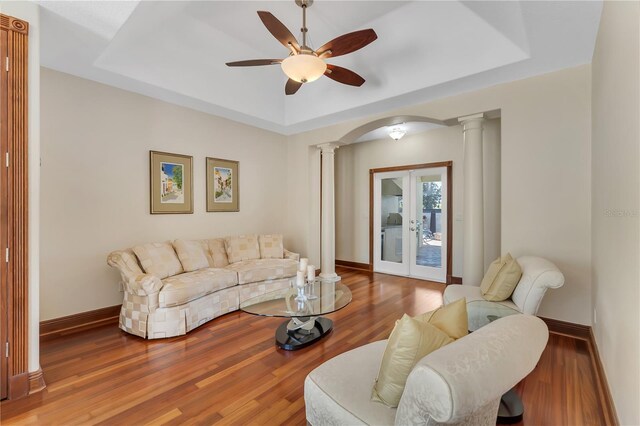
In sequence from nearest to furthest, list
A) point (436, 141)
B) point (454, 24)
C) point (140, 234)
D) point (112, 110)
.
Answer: point (454, 24) < point (112, 110) < point (140, 234) < point (436, 141)

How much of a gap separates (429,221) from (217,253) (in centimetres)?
376

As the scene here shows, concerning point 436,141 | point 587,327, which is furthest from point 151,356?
point 436,141

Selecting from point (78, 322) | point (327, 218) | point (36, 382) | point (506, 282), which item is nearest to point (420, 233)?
Answer: point (327, 218)

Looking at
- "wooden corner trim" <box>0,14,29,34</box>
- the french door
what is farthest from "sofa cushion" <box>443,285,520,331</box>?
"wooden corner trim" <box>0,14,29,34</box>

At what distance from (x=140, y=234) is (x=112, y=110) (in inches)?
58.9

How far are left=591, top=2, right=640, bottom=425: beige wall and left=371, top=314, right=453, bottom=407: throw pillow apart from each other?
902 mm

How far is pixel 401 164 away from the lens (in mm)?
5754

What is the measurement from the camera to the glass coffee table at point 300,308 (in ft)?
8.33

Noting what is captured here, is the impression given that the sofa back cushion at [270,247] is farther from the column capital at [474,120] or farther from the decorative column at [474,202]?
the column capital at [474,120]

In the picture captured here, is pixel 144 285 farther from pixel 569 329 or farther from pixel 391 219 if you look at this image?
pixel 391 219

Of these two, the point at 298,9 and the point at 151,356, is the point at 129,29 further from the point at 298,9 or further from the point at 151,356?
the point at 151,356

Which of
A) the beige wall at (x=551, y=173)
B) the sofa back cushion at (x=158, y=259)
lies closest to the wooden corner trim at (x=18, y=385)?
the sofa back cushion at (x=158, y=259)

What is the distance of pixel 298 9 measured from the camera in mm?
3107

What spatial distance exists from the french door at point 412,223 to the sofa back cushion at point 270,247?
2.27m
